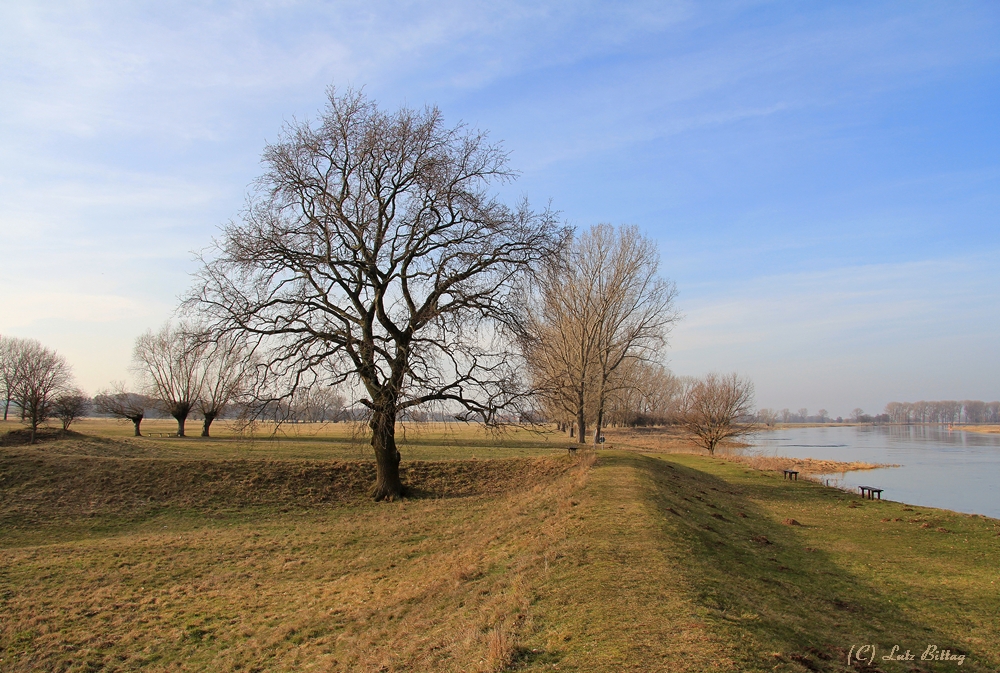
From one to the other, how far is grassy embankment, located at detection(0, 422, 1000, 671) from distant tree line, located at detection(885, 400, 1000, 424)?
7535 inches

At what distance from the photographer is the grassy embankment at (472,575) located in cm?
610

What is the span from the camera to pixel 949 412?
16688 centimetres

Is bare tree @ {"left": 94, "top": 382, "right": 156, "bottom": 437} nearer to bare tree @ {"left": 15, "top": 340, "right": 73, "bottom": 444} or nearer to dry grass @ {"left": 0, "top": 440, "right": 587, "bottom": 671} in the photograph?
bare tree @ {"left": 15, "top": 340, "right": 73, "bottom": 444}

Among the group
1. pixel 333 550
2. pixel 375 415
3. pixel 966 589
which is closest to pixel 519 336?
pixel 375 415

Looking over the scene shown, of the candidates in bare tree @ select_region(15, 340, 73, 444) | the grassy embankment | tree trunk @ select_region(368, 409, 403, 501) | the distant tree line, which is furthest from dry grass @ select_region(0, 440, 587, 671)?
the distant tree line

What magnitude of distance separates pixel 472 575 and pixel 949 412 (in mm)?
206421

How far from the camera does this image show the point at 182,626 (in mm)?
8578

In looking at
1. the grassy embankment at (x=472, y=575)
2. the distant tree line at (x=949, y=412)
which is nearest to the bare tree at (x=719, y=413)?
the grassy embankment at (x=472, y=575)

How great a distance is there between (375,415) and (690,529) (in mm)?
9359

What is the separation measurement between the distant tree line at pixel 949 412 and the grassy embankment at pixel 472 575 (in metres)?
191

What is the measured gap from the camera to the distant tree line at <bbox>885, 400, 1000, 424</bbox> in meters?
166

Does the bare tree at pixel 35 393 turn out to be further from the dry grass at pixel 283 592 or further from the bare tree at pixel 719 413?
the bare tree at pixel 719 413

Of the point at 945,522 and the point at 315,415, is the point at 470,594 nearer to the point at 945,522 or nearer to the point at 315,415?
the point at 315,415

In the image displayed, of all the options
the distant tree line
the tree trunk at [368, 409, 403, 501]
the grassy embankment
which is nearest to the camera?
the grassy embankment
